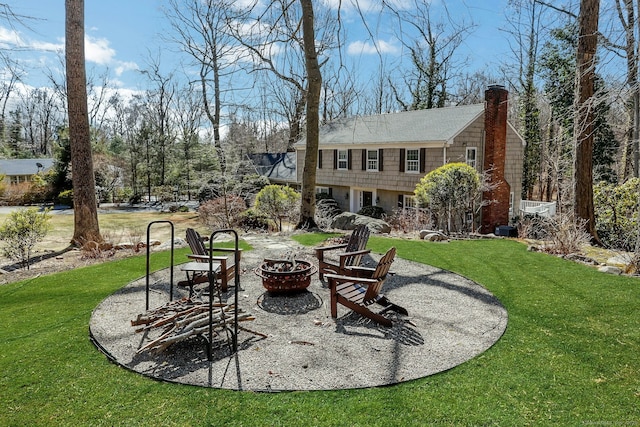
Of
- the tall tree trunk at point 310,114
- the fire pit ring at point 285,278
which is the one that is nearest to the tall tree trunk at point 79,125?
the tall tree trunk at point 310,114

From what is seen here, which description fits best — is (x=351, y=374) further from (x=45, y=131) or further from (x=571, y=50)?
(x=45, y=131)

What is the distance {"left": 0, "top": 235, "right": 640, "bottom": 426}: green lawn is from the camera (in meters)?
2.81

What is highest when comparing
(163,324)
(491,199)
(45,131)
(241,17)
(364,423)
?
(45,131)

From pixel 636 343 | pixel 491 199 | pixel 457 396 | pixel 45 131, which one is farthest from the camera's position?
pixel 45 131

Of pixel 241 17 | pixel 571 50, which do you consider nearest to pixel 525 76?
pixel 571 50

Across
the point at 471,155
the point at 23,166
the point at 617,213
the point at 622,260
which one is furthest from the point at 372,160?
the point at 23,166

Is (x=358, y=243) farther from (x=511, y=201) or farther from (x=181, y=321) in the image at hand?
(x=511, y=201)

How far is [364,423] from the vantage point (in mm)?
2758

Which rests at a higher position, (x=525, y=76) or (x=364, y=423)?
(x=525, y=76)

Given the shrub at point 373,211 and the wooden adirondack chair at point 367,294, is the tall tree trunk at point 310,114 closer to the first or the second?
the shrub at point 373,211

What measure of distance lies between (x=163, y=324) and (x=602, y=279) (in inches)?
243

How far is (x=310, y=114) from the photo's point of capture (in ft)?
38.0

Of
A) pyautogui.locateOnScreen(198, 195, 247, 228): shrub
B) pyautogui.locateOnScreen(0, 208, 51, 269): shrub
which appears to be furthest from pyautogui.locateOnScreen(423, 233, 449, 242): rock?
pyautogui.locateOnScreen(0, 208, 51, 269): shrub

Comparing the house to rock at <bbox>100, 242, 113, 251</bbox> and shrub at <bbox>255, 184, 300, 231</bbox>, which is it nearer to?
shrub at <bbox>255, 184, 300, 231</bbox>
